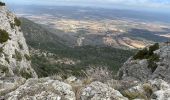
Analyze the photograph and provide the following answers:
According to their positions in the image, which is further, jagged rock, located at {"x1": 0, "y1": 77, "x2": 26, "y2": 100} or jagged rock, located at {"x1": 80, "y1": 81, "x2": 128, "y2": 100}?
jagged rock, located at {"x1": 0, "y1": 77, "x2": 26, "y2": 100}

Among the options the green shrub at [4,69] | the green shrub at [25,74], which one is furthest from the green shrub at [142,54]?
the green shrub at [4,69]

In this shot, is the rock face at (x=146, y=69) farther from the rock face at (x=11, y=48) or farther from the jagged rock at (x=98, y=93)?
the jagged rock at (x=98, y=93)

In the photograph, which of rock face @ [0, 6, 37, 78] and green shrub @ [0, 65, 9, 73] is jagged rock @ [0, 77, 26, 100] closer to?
green shrub @ [0, 65, 9, 73]

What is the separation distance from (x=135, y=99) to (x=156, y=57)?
22.5 metres

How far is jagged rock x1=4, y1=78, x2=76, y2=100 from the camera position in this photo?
47.2 feet

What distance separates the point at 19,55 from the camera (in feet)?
156

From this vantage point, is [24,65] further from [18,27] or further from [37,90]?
[37,90]

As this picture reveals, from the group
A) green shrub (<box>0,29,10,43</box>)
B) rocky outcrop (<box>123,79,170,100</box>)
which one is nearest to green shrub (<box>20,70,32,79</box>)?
green shrub (<box>0,29,10,43</box>)

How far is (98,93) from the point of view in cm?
1508

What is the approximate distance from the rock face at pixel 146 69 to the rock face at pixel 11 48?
13.7 meters

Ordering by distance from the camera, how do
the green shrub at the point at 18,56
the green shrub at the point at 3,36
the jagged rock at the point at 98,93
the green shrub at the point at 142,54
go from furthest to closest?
the green shrub at the point at 18,56 → the green shrub at the point at 3,36 → the green shrub at the point at 142,54 → the jagged rock at the point at 98,93

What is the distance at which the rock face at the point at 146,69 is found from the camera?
3411 centimetres

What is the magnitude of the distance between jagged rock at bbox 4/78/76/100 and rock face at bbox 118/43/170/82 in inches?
757

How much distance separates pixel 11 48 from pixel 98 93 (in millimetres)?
32685
